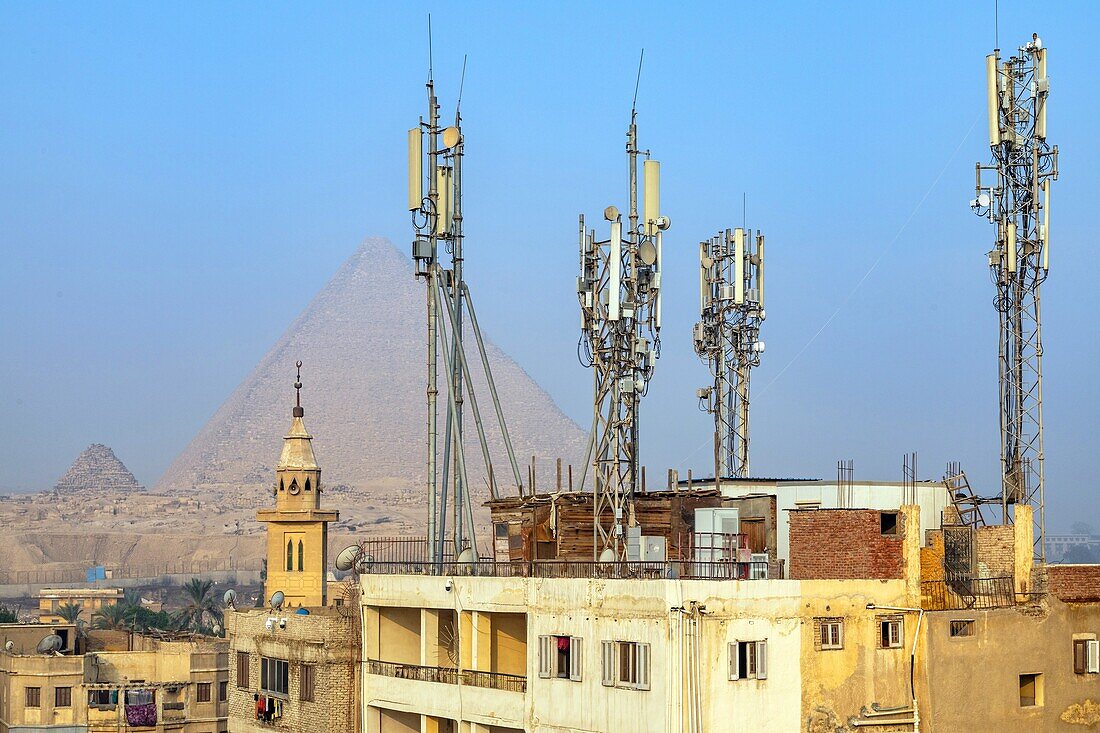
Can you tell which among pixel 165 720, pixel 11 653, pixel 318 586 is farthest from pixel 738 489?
pixel 318 586

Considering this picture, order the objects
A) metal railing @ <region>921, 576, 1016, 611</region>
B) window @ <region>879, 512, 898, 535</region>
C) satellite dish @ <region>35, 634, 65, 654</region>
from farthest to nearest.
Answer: satellite dish @ <region>35, 634, 65, 654</region> < metal railing @ <region>921, 576, 1016, 611</region> < window @ <region>879, 512, 898, 535</region>

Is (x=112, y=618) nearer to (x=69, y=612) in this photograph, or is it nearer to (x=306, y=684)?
(x=69, y=612)

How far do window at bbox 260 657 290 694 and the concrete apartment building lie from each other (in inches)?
782

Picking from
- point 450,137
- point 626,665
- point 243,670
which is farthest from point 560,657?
point 450,137

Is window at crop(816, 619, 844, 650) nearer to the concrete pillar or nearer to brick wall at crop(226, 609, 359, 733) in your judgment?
the concrete pillar

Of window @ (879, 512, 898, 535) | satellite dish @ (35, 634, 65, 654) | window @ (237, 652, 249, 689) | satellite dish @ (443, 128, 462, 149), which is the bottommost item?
satellite dish @ (35, 634, 65, 654)

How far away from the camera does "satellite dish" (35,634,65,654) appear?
56.8 metres

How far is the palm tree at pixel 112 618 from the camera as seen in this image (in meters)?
86.8

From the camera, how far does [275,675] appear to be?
36.7 metres

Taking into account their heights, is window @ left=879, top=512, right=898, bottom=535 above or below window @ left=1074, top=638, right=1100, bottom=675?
above

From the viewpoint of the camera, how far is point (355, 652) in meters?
34.2

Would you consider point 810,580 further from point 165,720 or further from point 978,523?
point 165,720

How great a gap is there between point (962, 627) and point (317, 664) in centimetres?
1348

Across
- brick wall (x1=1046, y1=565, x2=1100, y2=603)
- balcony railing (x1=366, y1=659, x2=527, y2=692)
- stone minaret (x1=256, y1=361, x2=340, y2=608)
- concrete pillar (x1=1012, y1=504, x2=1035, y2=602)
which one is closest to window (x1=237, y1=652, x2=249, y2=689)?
balcony railing (x1=366, y1=659, x2=527, y2=692)
